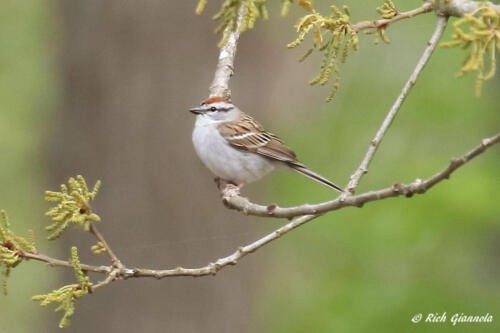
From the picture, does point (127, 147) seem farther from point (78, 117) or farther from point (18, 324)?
point (18, 324)

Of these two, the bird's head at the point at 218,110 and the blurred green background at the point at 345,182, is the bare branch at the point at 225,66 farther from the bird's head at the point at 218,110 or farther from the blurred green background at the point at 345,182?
the blurred green background at the point at 345,182

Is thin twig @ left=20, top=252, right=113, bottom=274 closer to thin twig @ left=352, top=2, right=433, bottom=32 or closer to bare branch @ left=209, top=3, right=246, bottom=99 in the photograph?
thin twig @ left=352, top=2, right=433, bottom=32

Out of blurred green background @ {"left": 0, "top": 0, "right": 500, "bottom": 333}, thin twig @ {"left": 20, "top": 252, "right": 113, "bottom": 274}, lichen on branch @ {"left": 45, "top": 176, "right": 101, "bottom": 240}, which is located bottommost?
blurred green background @ {"left": 0, "top": 0, "right": 500, "bottom": 333}

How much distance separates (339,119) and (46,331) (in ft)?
10.7

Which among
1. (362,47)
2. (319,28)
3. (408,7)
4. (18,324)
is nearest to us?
(319,28)

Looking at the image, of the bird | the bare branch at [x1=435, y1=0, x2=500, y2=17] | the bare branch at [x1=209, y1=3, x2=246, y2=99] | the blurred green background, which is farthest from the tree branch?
the blurred green background

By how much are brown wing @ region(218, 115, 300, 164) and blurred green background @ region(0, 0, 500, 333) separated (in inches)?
29.7

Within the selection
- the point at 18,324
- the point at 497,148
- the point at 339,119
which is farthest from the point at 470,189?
the point at 18,324

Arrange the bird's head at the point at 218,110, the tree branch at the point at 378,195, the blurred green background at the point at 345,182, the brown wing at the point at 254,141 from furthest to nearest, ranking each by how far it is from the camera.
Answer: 1. the blurred green background at the point at 345,182
2. the brown wing at the point at 254,141
3. the bird's head at the point at 218,110
4. the tree branch at the point at 378,195

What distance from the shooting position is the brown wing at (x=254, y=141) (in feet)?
17.8

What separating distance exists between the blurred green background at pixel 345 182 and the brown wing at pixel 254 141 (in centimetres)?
75

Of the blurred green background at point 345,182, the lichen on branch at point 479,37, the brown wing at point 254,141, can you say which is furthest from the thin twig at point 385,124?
the blurred green background at point 345,182

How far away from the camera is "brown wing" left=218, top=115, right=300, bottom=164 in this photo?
17.8ft

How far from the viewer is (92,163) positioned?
630 cm
